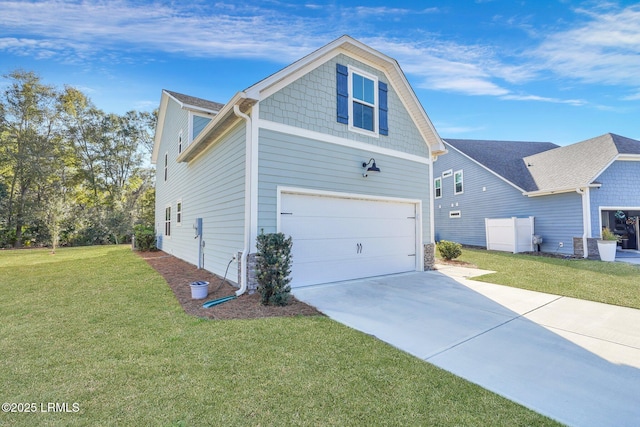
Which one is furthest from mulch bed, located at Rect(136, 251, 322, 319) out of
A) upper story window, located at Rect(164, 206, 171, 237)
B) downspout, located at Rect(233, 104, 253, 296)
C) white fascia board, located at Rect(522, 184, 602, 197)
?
white fascia board, located at Rect(522, 184, 602, 197)

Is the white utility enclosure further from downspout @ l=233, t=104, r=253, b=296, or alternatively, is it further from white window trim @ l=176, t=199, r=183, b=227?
white window trim @ l=176, t=199, r=183, b=227

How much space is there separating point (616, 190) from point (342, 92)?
12.7 metres

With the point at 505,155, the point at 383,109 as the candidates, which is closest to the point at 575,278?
the point at 383,109

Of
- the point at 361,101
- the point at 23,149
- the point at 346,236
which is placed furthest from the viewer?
the point at 23,149

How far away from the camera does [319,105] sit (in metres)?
6.73

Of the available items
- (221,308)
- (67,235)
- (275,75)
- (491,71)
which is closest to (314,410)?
(221,308)

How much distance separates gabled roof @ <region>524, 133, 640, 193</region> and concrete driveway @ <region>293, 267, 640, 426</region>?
913 cm

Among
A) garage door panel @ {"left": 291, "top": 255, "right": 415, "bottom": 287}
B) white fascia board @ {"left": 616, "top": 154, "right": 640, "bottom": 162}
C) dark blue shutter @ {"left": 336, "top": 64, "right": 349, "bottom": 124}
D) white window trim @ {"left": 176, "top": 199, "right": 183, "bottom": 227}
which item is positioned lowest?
garage door panel @ {"left": 291, "top": 255, "right": 415, "bottom": 287}

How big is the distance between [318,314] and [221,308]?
1637mm

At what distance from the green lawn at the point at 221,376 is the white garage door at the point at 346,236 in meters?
2.25

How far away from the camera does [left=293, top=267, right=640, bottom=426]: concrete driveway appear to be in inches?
96.2

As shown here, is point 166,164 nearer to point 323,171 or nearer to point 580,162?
point 323,171

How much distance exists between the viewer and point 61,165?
69.3 ft

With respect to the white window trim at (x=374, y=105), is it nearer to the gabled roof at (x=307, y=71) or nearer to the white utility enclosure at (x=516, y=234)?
the gabled roof at (x=307, y=71)
